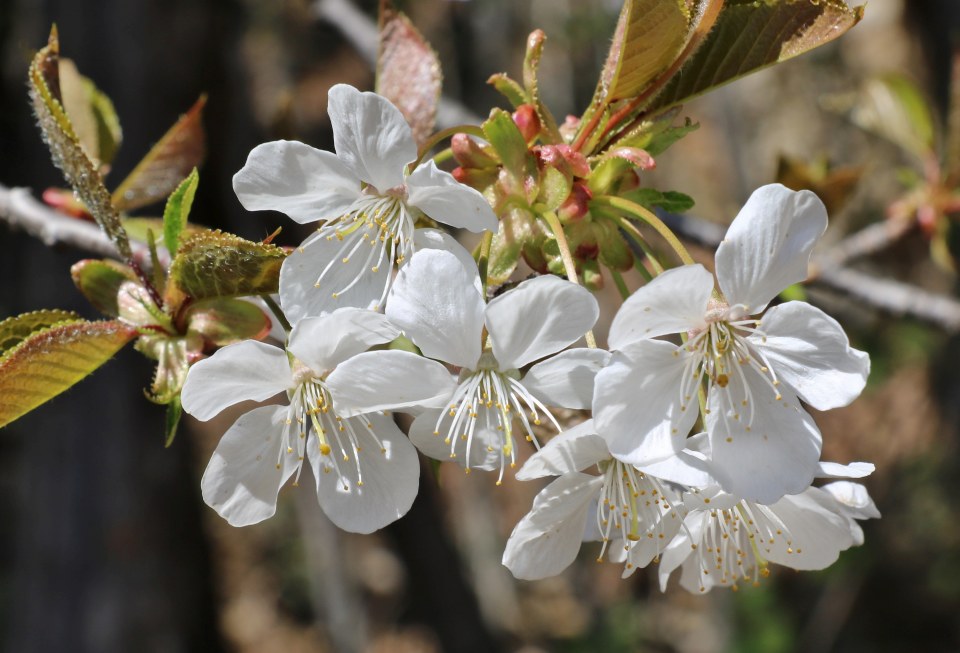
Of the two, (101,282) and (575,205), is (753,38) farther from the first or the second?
(101,282)

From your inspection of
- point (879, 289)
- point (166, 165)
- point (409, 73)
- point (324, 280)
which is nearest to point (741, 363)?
point (324, 280)

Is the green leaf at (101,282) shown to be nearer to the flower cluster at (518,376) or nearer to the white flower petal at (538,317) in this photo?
the flower cluster at (518,376)

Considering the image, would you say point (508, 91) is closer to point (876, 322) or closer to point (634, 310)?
point (634, 310)

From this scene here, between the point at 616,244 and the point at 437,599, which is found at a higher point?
the point at 616,244

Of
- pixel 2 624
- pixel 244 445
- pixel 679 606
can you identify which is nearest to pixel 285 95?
pixel 244 445

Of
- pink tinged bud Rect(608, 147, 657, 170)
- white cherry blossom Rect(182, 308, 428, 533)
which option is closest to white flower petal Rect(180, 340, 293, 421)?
white cherry blossom Rect(182, 308, 428, 533)

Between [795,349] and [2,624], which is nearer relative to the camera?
[795,349]
